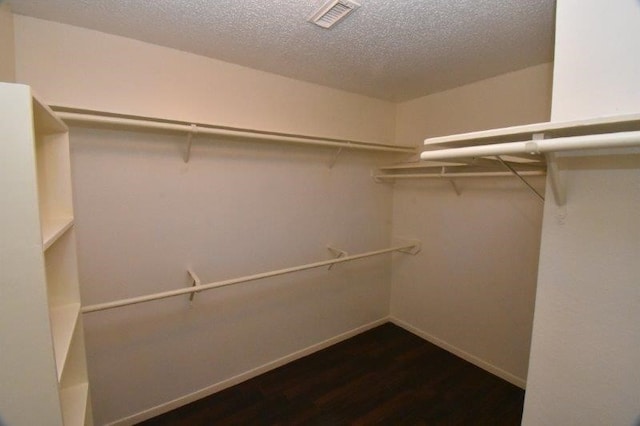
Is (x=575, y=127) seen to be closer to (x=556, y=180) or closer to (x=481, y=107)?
(x=556, y=180)

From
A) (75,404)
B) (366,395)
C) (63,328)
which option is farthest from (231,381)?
(63,328)

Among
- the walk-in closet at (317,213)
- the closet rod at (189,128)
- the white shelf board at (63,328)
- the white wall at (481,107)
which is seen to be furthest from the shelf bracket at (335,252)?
the white shelf board at (63,328)

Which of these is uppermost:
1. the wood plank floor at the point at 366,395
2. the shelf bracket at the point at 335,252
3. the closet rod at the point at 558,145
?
the closet rod at the point at 558,145

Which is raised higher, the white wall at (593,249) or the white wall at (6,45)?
the white wall at (6,45)

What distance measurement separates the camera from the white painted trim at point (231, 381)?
176 centimetres

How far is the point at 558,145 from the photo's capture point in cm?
65

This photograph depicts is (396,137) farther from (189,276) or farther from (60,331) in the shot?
(60,331)

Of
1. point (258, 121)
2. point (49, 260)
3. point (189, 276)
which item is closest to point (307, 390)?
point (189, 276)

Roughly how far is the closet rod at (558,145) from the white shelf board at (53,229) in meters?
1.10

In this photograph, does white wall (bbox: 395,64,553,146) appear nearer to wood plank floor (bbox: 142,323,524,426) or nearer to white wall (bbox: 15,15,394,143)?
white wall (bbox: 15,15,394,143)

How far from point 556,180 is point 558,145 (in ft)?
0.94

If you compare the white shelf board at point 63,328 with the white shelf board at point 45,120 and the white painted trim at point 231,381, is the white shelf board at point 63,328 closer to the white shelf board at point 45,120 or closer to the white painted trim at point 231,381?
A: the white shelf board at point 45,120

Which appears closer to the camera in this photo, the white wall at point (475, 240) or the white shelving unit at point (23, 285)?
the white shelving unit at point (23, 285)

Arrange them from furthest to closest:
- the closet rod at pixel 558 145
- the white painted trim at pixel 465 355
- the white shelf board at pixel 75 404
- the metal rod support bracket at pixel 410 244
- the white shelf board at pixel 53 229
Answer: the metal rod support bracket at pixel 410 244 < the white painted trim at pixel 465 355 < the white shelf board at pixel 75 404 < the white shelf board at pixel 53 229 < the closet rod at pixel 558 145
